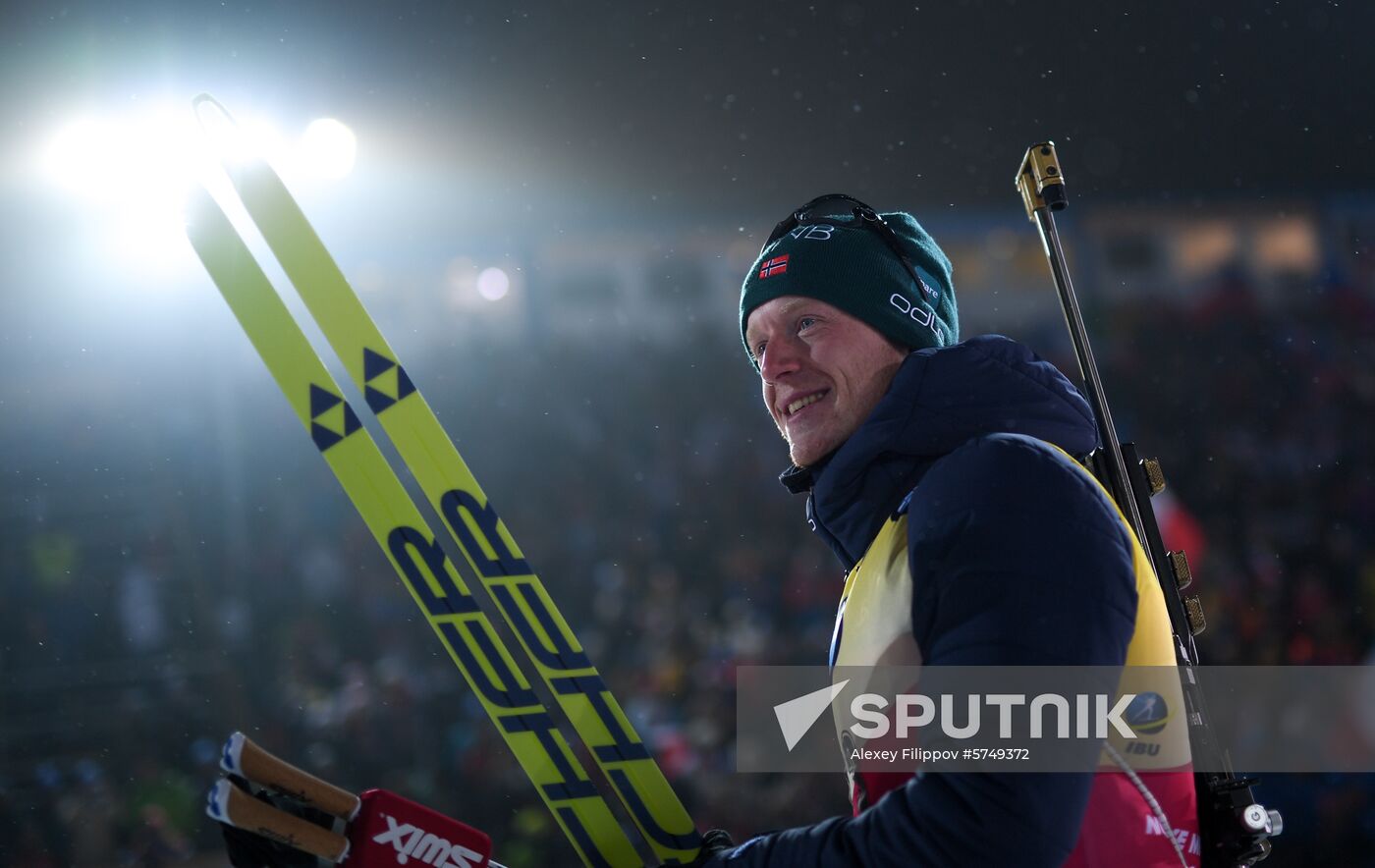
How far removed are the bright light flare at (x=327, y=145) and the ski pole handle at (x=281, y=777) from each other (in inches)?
240

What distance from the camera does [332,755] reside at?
6512 mm

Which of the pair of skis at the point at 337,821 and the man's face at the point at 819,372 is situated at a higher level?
the man's face at the point at 819,372

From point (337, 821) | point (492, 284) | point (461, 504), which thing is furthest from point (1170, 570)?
point (492, 284)

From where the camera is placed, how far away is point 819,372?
1528 millimetres

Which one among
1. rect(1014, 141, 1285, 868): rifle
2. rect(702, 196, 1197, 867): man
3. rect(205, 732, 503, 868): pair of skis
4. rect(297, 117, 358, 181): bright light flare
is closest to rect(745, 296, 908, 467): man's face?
rect(702, 196, 1197, 867): man

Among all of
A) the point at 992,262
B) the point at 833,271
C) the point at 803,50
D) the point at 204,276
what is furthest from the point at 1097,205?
the point at 833,271

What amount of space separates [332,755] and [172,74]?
14.8 ft

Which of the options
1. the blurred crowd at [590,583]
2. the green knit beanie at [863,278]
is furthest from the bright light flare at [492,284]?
the green knit beanie at [863,278]

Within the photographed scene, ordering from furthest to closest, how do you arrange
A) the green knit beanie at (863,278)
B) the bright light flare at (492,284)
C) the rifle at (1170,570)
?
the bright light flare at (492,284) < the green knit beanie at (863,278) < the rifle at (1170,570)

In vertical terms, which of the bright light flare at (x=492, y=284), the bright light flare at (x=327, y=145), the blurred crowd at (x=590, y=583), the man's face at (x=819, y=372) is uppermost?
the bright light flare at (x=327, y=145)

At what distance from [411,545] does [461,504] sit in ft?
0.42

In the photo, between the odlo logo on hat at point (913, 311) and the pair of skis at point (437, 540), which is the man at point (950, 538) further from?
the pair of skis at point (437, 540)

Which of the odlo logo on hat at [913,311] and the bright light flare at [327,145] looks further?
the bright light flare at [327,145]

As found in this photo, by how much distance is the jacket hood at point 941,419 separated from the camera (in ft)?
4.20
